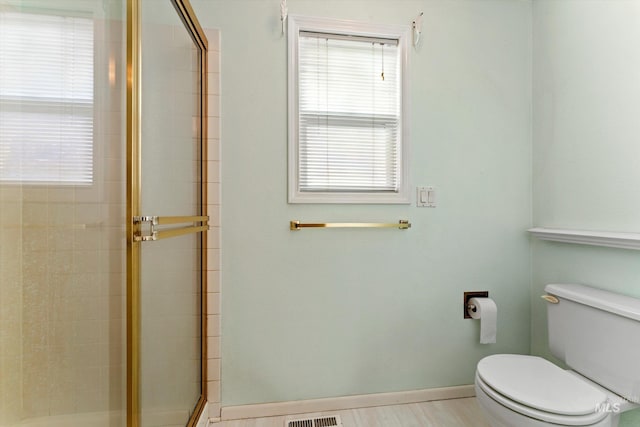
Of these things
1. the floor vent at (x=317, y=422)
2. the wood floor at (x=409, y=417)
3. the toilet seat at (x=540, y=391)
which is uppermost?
the toilet seat at (x=540, y=391)

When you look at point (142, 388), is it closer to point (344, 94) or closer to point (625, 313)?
point (344, 94)

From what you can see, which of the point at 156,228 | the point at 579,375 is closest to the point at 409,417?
the point at 579,375

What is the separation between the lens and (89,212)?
74cm

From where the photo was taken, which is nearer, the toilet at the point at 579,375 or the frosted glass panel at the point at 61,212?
the frosted glass panel at the point at 61,212

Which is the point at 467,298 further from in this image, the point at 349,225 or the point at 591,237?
the point at 349,225

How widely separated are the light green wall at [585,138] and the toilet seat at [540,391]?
45 cm

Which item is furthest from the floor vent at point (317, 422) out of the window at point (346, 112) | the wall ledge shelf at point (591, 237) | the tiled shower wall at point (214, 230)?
the wall ledge shelf at point (591, 237)

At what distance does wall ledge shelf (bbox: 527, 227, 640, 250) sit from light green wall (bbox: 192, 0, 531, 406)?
0.17 m

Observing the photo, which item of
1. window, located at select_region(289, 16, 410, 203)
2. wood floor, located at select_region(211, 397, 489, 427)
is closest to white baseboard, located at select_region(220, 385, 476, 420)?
wood floor, located at select_region(211, 397, 489, 427)

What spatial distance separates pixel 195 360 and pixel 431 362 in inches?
51.5

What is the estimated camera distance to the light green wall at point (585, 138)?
4.67ft

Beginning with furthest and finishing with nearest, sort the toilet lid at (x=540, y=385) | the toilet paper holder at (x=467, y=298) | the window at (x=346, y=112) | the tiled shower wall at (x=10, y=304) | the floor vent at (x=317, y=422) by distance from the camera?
the toilet paper holder at (x=467, y=298), the window at (x=346, y=112), the floor vent at (x=317, y=422), the toilet lid at (x=540, y=385), the tiled shower wall at (x=10, y=304)

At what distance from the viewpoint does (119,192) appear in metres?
0.86
